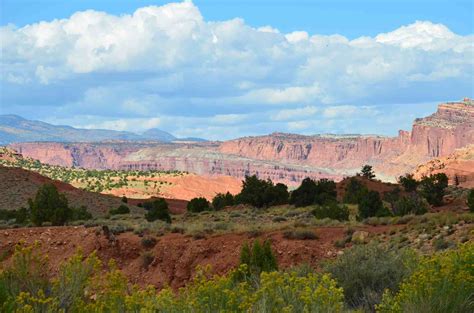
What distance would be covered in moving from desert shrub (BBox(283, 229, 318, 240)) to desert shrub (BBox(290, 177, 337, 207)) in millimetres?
26881

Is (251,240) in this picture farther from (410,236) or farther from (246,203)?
(246,203)

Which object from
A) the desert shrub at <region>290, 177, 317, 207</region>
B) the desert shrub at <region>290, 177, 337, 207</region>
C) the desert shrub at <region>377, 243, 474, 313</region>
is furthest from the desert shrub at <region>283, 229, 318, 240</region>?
the desert shrub at <region>290, 177, 317, 207</region>

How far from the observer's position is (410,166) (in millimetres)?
195625

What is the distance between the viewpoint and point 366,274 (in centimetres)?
1445

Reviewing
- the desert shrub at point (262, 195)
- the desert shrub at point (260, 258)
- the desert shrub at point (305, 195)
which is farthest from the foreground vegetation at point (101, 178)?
the desert shrub at point (260, 258)

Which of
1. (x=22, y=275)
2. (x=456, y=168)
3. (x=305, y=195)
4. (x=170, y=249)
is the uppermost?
(x=456, y=168)

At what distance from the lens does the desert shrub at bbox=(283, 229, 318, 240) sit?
91.9 feet

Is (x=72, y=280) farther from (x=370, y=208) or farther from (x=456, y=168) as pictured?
(x=456, y=168)

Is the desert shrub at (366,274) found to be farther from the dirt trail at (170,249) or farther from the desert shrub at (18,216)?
the desert shrub at (18,216)

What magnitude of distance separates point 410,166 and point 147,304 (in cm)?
19354

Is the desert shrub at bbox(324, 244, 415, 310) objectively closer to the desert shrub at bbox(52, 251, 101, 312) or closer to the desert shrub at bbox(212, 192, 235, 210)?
the desert shrub at bbox(52, 251, 101, 312)

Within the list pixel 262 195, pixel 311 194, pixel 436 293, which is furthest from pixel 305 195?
pixel 436 293

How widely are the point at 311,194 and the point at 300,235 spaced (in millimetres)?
30749

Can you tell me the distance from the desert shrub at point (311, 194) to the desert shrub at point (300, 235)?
2688 cm
